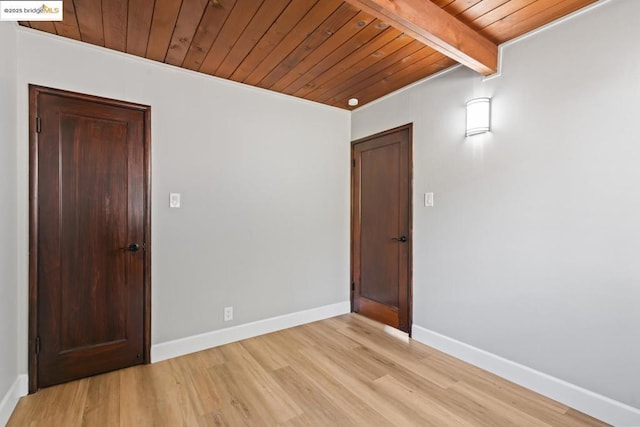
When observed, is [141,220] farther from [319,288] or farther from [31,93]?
[319,288]

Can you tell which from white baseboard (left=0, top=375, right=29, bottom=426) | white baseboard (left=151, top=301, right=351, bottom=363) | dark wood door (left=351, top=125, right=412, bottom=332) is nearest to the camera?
white baseboard (left=0, top=375, right=29, bottom=426)

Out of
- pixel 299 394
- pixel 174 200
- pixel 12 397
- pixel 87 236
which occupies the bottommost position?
pixel 299 394

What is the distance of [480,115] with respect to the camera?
2.43 m

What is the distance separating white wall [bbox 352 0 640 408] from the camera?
5.93 feet

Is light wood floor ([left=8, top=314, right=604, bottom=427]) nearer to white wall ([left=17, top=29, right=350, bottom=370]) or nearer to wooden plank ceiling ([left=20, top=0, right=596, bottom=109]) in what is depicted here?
white wall ([left=17, top=29, right=350, bottom=370])

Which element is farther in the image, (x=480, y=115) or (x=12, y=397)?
(x=480, y=115)

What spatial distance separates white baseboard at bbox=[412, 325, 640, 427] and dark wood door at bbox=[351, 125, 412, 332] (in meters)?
0.56

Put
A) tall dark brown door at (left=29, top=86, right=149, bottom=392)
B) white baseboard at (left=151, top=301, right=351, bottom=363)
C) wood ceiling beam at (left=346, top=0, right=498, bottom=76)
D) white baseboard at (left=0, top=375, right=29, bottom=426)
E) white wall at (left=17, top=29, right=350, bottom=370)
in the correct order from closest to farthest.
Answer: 1. wood ceiling beam at (left=346, top=0, right=498, bottom=76)
2. white baseboard at (left=0, top=375, right=29, bottom=426)
3. tall dark brown door at (left=29, top=86, right=149, bottom=392)
4. white wall at (left=17, top=29, right=350, bottom=370)
5. white baseboard at (left=151, top=301, right=351, bottom=363)

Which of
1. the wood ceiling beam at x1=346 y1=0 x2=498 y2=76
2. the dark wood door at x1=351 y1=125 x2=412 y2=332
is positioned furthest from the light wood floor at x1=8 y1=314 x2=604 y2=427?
the wood ceiling beam at x1=346 y1=0 x2=498 y2=76

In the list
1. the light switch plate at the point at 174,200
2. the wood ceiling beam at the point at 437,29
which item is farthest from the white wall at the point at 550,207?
the light switch plate at the point at 174,200

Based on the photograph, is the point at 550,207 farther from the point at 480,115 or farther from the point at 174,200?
the point at 174,200

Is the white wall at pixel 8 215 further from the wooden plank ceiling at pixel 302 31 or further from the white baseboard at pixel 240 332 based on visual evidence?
the white baseboard at pixel 240 332

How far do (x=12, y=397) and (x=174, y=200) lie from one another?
1.59 metres

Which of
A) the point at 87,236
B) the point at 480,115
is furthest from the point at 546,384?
the point at 87,236
